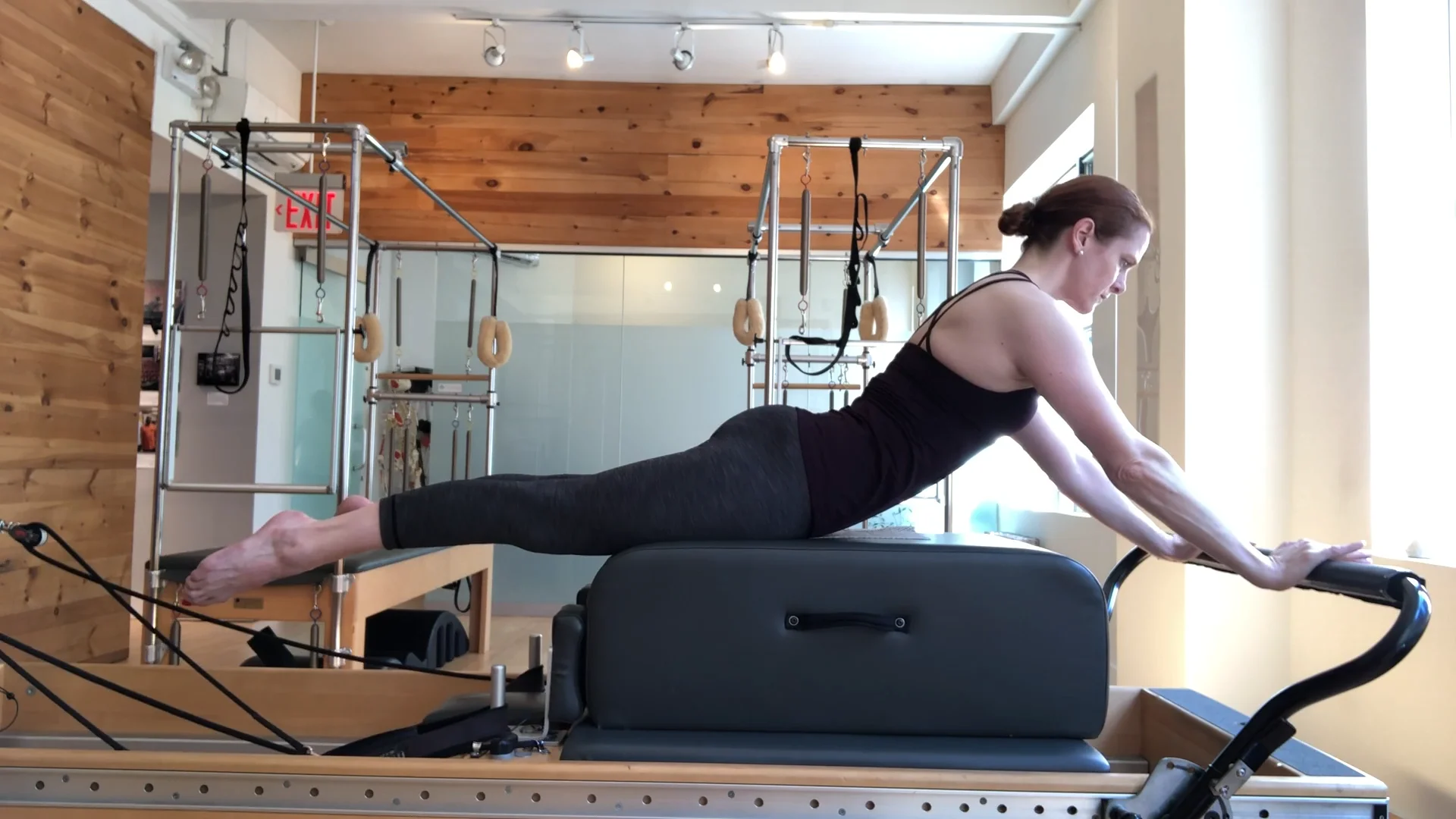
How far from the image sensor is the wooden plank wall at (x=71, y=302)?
3.10 meters

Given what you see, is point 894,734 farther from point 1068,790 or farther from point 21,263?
point 21,263

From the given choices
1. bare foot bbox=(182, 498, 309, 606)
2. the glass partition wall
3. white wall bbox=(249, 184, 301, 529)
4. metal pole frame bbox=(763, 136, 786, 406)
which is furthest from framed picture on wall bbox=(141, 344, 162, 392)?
bare foot bbox=(182, 498, 309, 606)

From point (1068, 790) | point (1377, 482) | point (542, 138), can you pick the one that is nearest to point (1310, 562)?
point (1068, 790)

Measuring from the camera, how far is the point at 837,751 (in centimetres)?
103

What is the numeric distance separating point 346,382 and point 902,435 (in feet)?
6.31

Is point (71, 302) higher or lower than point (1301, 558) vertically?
higher

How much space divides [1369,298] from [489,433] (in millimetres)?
3197

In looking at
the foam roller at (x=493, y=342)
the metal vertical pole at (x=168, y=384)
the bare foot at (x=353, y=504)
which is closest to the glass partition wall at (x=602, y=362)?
the foam roller at (x=493, y=342)

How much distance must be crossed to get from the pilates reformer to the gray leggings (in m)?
0.10

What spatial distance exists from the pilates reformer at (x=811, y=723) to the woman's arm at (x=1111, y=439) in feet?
0.23

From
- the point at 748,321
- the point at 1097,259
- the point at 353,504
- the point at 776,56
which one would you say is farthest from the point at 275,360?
the point at 1097,259

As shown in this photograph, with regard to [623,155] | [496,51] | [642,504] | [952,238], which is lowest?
[642,504]

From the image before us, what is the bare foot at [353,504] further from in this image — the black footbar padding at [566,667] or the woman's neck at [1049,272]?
the woman's neck at [1049,272]

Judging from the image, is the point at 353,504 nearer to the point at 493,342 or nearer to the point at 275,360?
the point at 493,342
